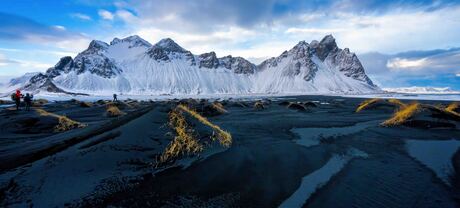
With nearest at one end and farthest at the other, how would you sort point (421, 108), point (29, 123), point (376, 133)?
point (376, 133) < point (29, 123) < point (421, 108)

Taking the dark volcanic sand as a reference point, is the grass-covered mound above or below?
above

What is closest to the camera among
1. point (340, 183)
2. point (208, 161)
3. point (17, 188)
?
point (17, 188)

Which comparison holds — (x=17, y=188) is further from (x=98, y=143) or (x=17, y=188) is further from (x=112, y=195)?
(x=98, y=143)

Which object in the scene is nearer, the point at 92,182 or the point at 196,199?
the point at 196,199

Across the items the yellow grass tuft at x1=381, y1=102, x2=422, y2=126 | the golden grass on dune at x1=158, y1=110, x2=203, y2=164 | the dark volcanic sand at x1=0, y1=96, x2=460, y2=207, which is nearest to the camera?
the dark volcanic sand at x1=0, y1=96, x2=460, y2=207

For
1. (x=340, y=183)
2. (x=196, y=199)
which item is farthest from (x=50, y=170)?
(x=340, y=183)

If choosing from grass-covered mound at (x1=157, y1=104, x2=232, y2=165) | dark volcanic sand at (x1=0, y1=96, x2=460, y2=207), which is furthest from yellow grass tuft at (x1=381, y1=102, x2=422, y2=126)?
grass-covered mound at (x1=157, y1=104, x2=232, y2=165)

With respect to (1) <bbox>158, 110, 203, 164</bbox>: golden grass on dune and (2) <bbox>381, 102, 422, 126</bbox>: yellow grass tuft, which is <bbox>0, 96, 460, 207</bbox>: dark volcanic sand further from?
(2) <bbox>381, 102, 422, 126</bbox>: yellow grass tuft

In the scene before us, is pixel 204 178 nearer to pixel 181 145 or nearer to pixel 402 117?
pixel 181 145
